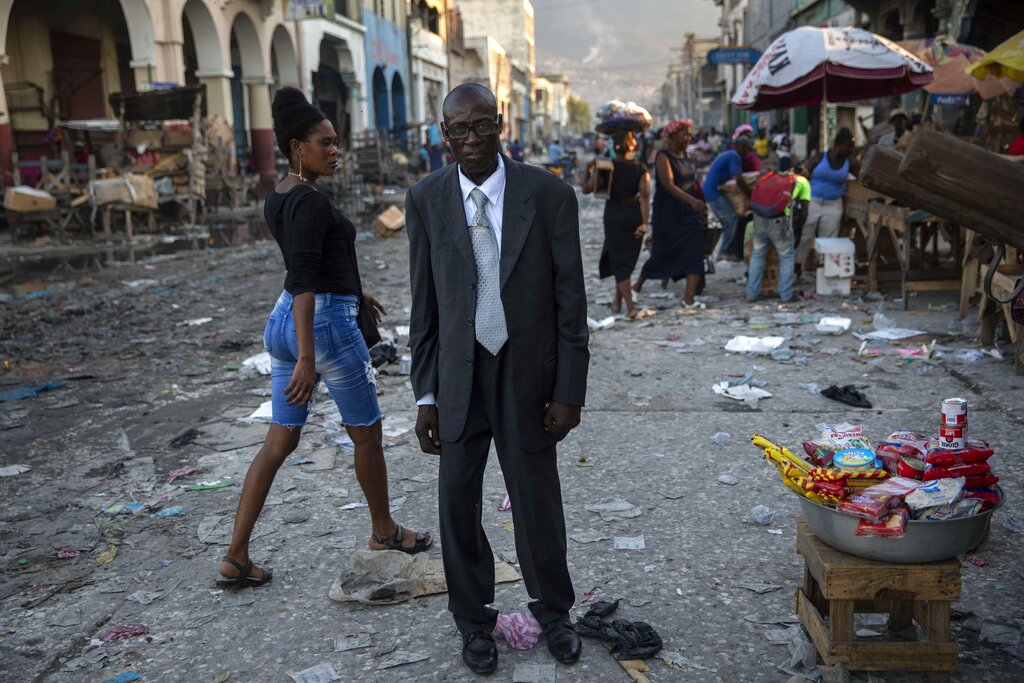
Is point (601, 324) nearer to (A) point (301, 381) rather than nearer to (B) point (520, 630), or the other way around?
(A) point (301, 381)

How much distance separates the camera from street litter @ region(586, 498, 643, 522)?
425 centimetres

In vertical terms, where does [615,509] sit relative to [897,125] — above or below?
below

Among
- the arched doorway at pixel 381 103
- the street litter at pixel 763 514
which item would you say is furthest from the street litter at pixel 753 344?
the arched doorway at pixel 381 103

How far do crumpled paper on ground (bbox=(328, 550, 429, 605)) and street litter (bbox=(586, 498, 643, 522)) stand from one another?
968 millimetres

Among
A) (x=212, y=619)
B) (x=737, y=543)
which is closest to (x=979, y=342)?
(x=737, y=543)

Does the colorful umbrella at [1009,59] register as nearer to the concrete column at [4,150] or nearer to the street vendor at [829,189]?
the street vendor at [829,189]

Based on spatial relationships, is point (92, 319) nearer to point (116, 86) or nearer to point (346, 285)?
point (346, 285)

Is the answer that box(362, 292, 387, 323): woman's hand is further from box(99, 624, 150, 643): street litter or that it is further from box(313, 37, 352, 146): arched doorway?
box(313, 37, 352, 146): arched doorway

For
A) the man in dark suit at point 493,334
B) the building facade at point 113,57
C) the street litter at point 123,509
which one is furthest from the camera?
the building facade at point 113,57

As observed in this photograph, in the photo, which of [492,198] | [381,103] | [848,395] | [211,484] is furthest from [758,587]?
[381,103]

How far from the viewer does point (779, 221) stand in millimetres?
9008

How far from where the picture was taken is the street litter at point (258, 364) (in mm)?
7250

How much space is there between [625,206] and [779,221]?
169 cm

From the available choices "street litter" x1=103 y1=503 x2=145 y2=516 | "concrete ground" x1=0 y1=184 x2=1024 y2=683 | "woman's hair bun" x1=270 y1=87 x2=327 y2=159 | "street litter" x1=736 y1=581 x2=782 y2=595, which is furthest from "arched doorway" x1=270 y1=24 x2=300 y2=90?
"street litter" x1=736 y1=581 x2=782 y2=595
